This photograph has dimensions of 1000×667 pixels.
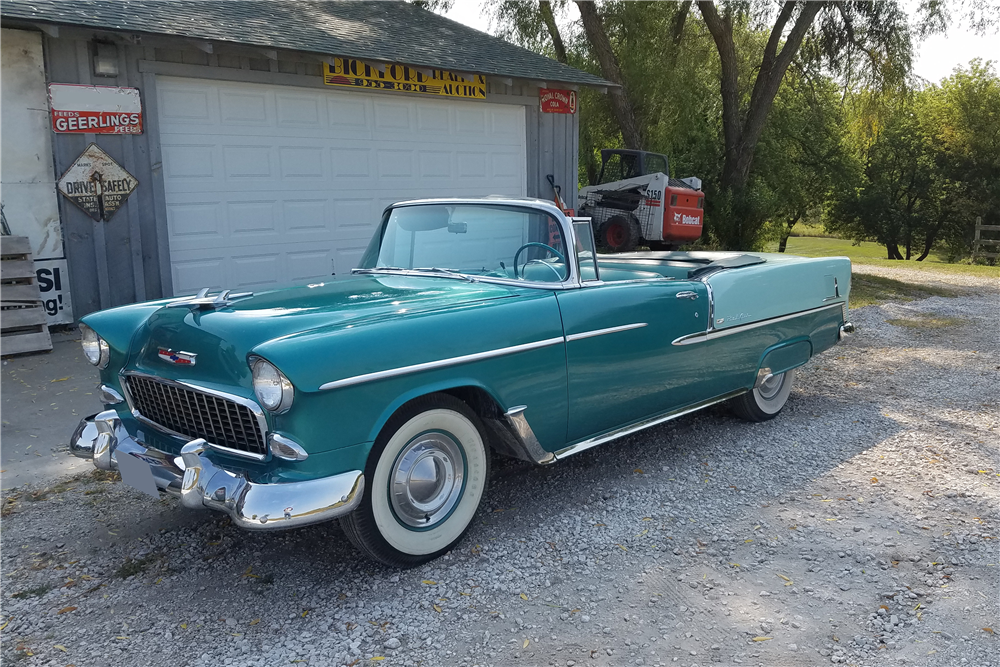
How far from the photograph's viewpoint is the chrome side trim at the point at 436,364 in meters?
2.73

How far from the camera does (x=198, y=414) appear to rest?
2971 millimetres

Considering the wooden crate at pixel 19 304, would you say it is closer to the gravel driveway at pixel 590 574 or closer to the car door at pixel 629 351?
the gravel driveway at pixel 590 574

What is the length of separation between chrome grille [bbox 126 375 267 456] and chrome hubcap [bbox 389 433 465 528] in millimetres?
554

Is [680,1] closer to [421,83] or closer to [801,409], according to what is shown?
[421,83]

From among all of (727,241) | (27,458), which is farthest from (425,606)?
(727,241)

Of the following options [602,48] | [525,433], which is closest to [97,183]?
[525,433]

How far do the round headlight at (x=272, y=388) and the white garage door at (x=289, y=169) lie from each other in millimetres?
5207

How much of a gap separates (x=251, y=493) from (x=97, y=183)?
5899mm

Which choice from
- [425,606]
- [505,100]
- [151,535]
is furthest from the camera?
[505,100]

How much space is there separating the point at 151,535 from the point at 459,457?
57.7 inches

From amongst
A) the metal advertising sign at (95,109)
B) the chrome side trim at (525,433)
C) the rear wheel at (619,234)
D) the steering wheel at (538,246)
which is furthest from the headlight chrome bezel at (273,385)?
the rear wheel at (619,234)

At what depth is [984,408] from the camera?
552 cm

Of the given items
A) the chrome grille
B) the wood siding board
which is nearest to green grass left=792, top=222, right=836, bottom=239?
the wood siding board

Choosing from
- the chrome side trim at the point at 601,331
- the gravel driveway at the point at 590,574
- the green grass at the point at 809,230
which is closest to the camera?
the gravel driveway at the point at 590,574
